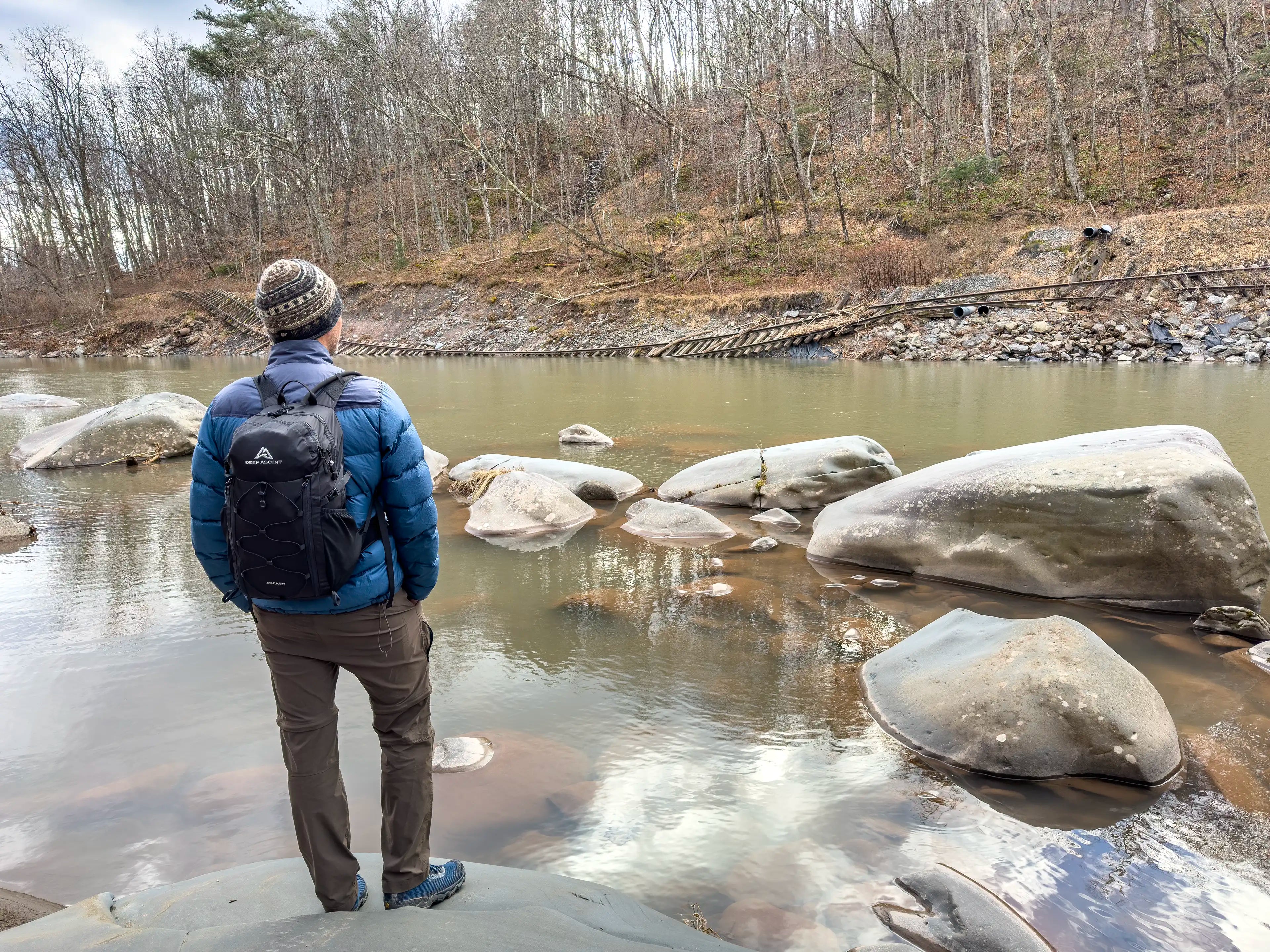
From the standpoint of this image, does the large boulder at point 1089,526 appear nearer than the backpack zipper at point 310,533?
No

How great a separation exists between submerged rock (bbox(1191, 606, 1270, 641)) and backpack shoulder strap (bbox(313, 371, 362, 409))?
16.4 feet

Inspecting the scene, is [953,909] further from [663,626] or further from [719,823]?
[663,626]

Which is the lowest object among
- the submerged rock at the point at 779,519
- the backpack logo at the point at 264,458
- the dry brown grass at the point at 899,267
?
the submerged rock at the point at 779,519

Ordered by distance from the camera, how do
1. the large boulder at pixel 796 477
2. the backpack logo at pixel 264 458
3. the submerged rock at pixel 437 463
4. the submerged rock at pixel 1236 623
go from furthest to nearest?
the submerged rock at pixel 437 463 < the large boulder at pixel 796 477 < the submerged rock at pixel 1236 623 < the backpack logo at pixel 264 458

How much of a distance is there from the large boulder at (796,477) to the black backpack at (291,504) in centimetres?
592

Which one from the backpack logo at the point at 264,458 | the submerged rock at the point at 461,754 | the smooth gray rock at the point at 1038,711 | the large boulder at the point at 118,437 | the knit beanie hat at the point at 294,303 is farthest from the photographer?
the large boulder at the point at 118,437

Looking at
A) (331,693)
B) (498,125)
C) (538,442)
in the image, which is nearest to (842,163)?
(498,125)

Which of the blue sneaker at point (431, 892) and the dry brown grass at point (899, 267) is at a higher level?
the dry brown grass at point (899, 267)

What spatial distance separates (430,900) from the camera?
221 cm

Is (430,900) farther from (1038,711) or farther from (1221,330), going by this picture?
(1221,330)

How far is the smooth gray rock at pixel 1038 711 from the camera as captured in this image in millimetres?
3197

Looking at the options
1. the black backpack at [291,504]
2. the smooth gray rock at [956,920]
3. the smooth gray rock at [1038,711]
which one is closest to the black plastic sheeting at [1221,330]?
the smooth gray rock at [1038,711]

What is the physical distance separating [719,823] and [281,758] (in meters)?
2.07

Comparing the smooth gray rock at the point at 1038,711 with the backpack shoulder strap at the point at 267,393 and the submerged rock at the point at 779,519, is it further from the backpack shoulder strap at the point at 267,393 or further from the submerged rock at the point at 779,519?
the submerged rock at the point at 779,519
